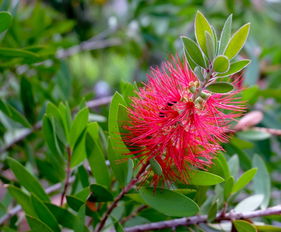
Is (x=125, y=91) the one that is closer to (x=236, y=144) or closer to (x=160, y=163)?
(x=160, y=163)

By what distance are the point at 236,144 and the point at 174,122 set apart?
1.46 ft

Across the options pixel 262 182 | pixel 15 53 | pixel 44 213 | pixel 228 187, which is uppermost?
pixel 15 53

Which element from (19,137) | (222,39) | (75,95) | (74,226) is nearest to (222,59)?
(222,39)

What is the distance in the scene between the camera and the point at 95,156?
684mm

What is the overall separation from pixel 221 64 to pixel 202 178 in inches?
7.7

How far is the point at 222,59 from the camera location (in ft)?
1.65

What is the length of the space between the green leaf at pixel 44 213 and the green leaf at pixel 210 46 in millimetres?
364

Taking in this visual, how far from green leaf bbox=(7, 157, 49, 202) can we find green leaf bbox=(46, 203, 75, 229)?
5 centimetres

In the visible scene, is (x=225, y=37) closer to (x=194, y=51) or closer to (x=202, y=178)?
(x=194, y=51)

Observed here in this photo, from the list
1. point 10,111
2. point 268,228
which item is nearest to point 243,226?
point 268,228

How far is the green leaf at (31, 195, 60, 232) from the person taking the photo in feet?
2.05

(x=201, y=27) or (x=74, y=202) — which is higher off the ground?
(x=201, y=27)

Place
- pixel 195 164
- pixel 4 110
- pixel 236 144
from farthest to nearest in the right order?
pixel 236 144
pixel 4 110
pixel 195 164

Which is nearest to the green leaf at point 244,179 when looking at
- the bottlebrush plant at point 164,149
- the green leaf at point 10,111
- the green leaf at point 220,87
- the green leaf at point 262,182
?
the bottlebrush plant at point 164,149
